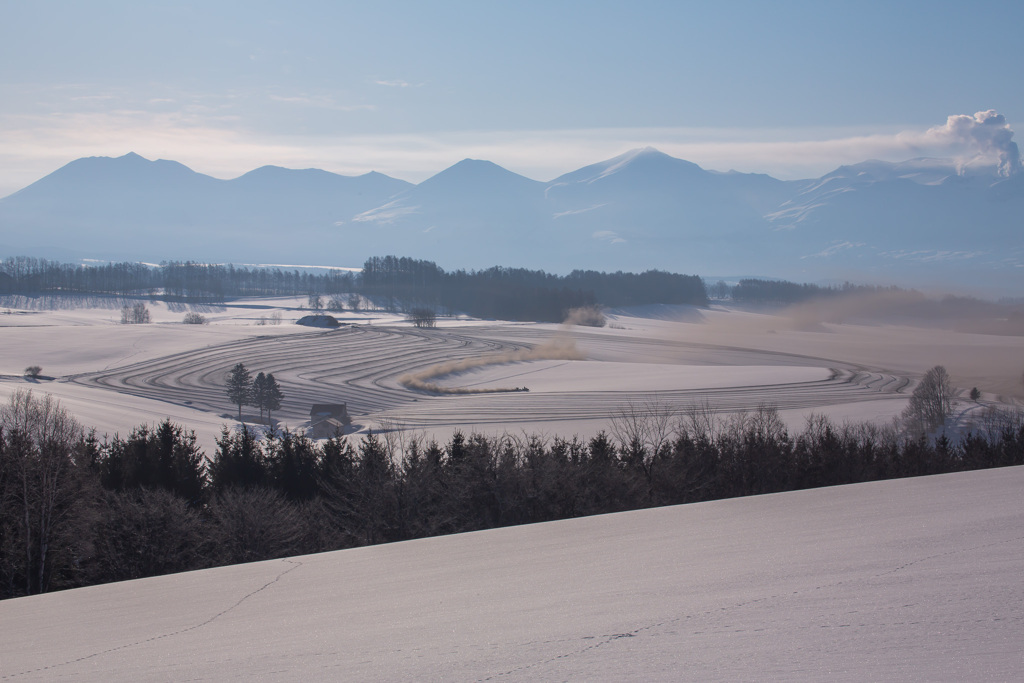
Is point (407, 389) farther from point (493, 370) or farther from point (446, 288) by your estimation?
point (446, 288)

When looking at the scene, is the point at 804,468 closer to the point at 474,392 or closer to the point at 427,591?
the point at 427,591

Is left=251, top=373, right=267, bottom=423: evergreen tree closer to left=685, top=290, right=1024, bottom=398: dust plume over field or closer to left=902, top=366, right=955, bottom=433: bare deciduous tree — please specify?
left=902, top=366, right=955, bottom=433: bare deciduous tree

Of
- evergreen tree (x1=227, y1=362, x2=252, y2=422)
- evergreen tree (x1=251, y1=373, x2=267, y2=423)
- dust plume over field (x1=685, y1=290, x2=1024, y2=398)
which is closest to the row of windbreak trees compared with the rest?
evergreen tree (x1=251, y1=373, x2=267, y2=423)

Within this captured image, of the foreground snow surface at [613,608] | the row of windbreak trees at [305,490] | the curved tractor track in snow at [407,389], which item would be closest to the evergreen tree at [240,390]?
the curved tractor track in snow at [407,389]

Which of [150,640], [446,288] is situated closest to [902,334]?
[446,288]

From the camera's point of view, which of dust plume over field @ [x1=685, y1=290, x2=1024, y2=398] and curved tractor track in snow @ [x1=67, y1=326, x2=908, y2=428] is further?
dust plume over field @ [x1=685, y1=290, x2=1024, y2=398]
